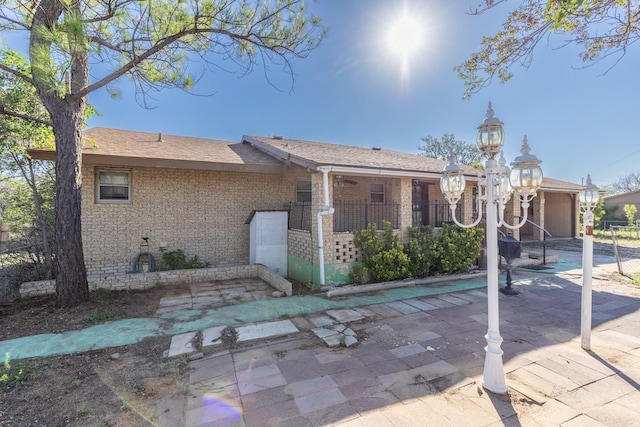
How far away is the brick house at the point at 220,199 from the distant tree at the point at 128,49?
153 cm

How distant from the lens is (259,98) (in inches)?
456

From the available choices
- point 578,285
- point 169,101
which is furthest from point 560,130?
point 169,101

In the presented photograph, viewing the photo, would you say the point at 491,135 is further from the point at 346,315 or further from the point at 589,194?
the point at 346,315

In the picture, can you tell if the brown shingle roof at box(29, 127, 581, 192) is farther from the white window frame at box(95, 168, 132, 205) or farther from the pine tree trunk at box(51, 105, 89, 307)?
the pine tree trunk at box(51, 105, 89, 307)

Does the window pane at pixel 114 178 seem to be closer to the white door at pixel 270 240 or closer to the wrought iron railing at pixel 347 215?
the white door at pixel 270 240

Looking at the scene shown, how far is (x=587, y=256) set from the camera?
3.60m

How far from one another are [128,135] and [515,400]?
37.2ft

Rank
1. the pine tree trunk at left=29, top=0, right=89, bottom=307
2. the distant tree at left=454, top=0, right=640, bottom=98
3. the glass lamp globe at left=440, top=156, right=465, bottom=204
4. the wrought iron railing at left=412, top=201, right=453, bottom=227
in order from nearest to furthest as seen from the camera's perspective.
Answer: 1. the glass lamp globe at left=440, top=156, right=465, bottom=204
2. the distant tree at left=454, top=0, right=640, bottom=98
3. the pine tree trunk at left=29, top=0, right=89, bottom=307
4. the wrought iron railing at left=412, top=201, right=453, bottom=227

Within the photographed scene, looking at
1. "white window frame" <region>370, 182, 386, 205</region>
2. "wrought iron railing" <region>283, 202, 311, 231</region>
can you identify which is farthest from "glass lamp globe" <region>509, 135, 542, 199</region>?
"white window frame" <region>370, 182, 386, 205</region>

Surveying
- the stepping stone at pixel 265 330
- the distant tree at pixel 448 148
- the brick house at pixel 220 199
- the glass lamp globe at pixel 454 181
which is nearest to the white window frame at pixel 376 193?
the brick house at pixel 220 199

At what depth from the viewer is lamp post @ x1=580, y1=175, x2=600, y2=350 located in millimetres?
3605

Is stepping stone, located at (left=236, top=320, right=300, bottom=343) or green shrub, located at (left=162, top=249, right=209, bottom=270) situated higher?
green shrub, located at (left=162, top=249, right=209, bottom=270)

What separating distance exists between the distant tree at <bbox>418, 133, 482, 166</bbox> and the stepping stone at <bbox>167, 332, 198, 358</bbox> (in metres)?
31.6

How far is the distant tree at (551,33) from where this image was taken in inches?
169
